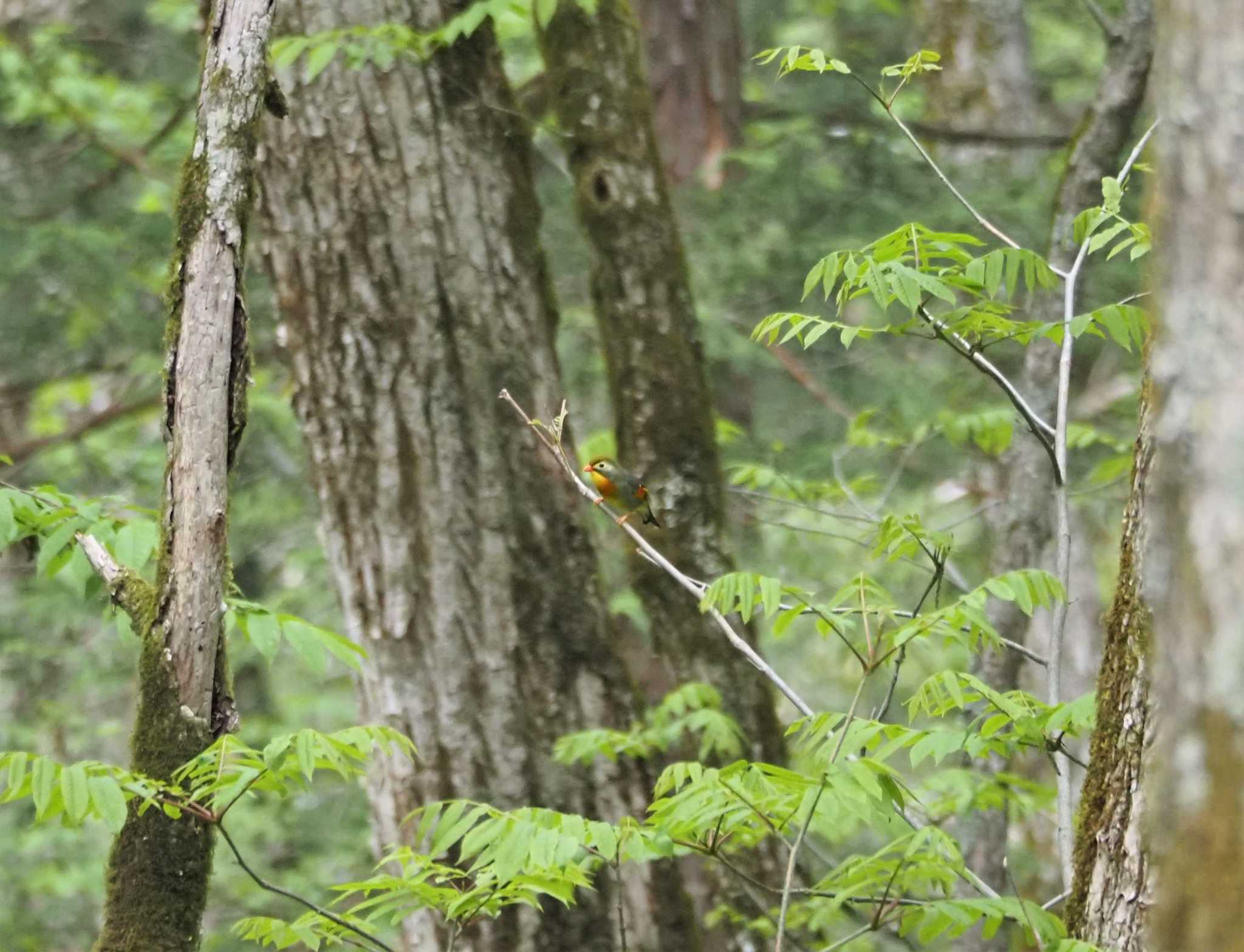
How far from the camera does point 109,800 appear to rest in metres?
1.73

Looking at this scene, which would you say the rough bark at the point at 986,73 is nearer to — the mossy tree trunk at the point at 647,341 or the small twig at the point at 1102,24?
the small twig at the point at 1102,24

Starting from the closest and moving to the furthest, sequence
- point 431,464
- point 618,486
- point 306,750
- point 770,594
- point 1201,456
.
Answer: point 1201,456 < point 306,750 < point 770,594 < point 431,464 < point 618,486

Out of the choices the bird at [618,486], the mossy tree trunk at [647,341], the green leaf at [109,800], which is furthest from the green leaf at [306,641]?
the mossy tree trunk at [647,341]

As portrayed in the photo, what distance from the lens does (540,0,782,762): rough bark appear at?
14.6 ft

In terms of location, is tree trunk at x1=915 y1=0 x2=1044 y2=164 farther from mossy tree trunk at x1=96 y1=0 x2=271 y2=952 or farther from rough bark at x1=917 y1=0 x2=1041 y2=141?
mossy tree trunk at x1=96 y1=0 x2=271 y2=952

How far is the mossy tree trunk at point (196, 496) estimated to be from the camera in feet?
6.78

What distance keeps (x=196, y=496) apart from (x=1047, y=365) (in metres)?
2.61

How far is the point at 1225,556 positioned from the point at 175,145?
649 cm

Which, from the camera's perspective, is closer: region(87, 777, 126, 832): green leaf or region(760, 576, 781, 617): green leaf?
region(87, 777, 126, 832): green leaf

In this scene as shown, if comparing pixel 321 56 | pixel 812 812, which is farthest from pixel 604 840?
pixel 321 56

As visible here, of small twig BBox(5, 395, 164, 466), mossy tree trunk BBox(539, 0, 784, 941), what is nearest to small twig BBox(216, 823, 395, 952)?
mossy tree trunk BBox(539, 0, 784, 941)

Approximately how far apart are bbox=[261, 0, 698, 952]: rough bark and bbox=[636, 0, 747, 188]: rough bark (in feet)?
12.0

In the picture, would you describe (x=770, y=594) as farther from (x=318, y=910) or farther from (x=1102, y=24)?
(x=1102, y=24)

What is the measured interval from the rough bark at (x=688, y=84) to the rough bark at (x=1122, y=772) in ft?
19.0
